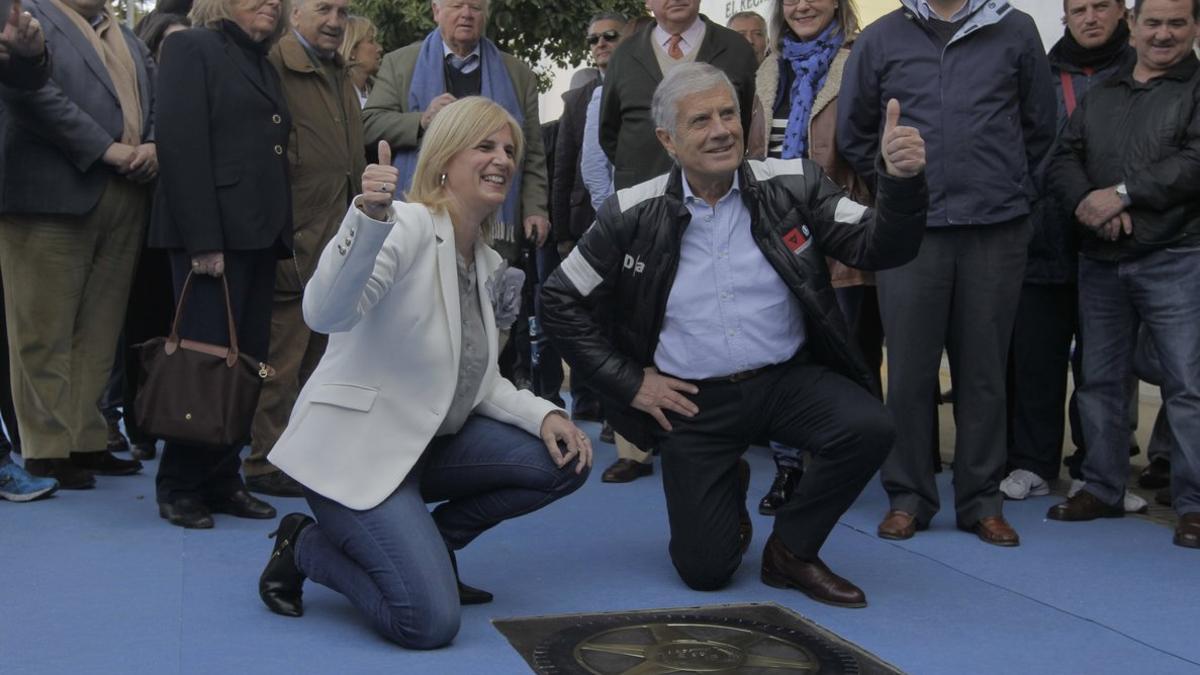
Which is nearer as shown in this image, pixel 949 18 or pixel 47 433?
pixel 949 18

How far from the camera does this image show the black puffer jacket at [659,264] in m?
4.52

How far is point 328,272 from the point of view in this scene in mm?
3592

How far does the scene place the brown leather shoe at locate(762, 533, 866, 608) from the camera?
435cm

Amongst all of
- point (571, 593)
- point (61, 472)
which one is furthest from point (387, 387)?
point (61, 472)

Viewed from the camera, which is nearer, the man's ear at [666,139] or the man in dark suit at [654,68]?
the man's ear at [666,139]

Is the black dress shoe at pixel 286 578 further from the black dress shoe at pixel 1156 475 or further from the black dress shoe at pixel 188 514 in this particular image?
the black dress shoe at pixel 1156 475

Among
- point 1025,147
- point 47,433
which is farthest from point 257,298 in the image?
point 1025,147

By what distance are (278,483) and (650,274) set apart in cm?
215

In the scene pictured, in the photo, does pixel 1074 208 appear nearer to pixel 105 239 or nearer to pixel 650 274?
pixel 650 274

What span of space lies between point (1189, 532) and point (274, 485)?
3.48m

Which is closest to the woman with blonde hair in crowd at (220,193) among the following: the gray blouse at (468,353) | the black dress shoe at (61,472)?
the black dress shoe at (61,472)

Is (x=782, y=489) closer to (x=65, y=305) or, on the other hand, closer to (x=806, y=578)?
(x=806, y=578)

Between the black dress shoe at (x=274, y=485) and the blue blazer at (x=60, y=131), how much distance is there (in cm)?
127

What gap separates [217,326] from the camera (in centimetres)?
519
